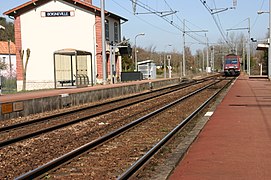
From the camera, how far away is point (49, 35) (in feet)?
153

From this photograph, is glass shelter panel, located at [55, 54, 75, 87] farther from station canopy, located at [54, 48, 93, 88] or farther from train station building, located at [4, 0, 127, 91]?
train station building, located at [4, 0, 127, 91]

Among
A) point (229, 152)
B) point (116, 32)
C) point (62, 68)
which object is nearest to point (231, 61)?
point (116, 32)

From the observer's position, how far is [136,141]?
10.7m

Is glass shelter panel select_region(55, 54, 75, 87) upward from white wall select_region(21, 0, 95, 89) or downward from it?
downward

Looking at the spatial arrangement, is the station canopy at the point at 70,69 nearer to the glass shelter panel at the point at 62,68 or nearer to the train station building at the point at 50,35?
the glass shelter panel at the point at 62,68

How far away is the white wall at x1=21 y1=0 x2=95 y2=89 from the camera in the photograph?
46.0m

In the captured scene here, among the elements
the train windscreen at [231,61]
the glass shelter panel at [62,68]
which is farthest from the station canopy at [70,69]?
the train windscreen at [231,61]

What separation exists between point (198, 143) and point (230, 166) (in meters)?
2.50

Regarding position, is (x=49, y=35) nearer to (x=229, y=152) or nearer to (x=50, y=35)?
(x=50, y=35)

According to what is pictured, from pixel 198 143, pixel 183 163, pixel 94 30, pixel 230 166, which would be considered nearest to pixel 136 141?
pixel 198 143

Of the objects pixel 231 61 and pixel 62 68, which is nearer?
pixel 62 68

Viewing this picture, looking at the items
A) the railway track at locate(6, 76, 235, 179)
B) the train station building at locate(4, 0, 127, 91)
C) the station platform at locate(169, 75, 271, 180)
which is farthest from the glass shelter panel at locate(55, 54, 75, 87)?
the station platform at locate(169, 75, 271, 180)

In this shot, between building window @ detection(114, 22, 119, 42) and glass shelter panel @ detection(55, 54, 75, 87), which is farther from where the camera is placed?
building window @ detection(114, 22, 119, 42)

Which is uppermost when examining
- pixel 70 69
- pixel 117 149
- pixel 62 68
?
pixel 62 68
